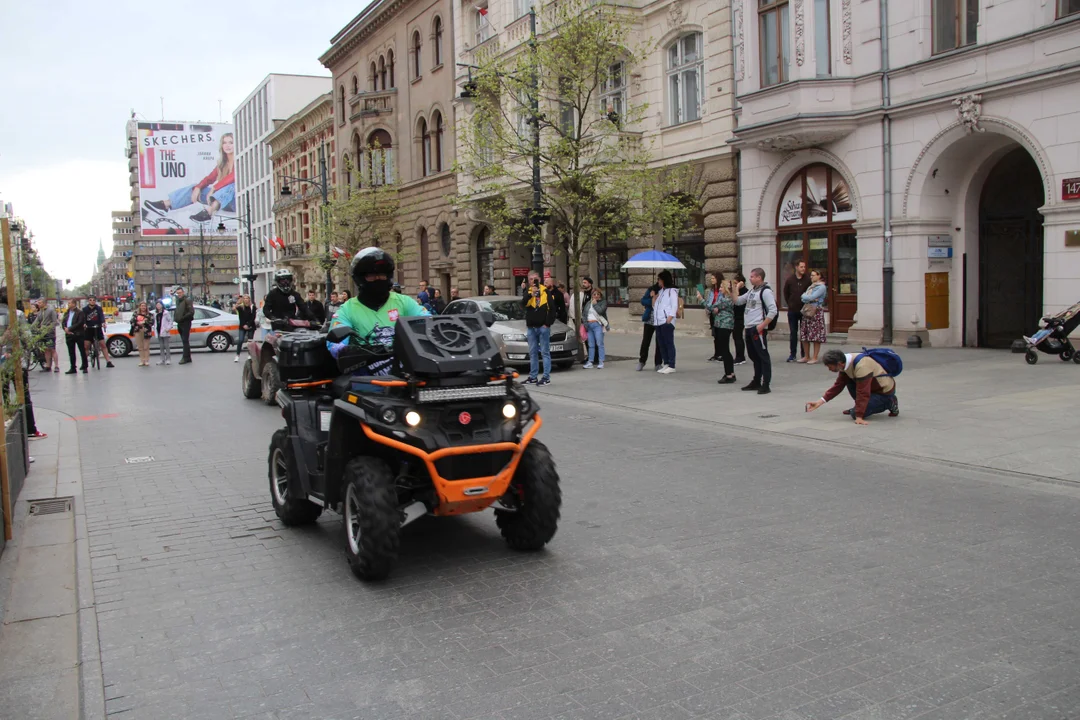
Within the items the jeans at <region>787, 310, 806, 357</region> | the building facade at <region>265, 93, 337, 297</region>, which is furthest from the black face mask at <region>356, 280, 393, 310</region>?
the building facade at <region>265, 93, 337, 297</region>

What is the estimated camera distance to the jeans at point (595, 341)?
17.9m

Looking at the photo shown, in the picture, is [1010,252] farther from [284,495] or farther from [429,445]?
[429,445]

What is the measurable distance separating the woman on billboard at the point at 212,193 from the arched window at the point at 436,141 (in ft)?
173

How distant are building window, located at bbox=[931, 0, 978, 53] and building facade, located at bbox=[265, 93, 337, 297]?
41.2 meters

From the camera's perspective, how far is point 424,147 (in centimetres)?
3972

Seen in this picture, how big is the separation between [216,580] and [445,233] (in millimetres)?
33827

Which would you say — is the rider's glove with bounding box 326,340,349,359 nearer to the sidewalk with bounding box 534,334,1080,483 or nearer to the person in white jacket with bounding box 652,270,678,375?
the sidewalk with bounding box 534,334,1080,483

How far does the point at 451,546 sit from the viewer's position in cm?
589

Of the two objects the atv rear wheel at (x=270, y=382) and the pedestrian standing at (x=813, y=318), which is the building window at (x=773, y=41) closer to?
the pedestrian standing at (x=813, y=318)

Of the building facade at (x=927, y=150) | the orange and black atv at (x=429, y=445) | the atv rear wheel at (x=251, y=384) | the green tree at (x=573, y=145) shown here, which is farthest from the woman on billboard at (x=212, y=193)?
the orange and black atv at (x=429, y=445)

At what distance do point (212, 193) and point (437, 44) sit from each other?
55.1 meters

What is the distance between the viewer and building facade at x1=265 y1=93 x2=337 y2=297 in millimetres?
57281

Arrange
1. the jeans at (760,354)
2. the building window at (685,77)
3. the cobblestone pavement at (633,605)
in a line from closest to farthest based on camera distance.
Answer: the cobblestone pavement at (633,605)
the jeans at (760,354)
the building window at (685,77)

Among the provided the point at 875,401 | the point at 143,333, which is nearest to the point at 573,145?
the point at 875,401
